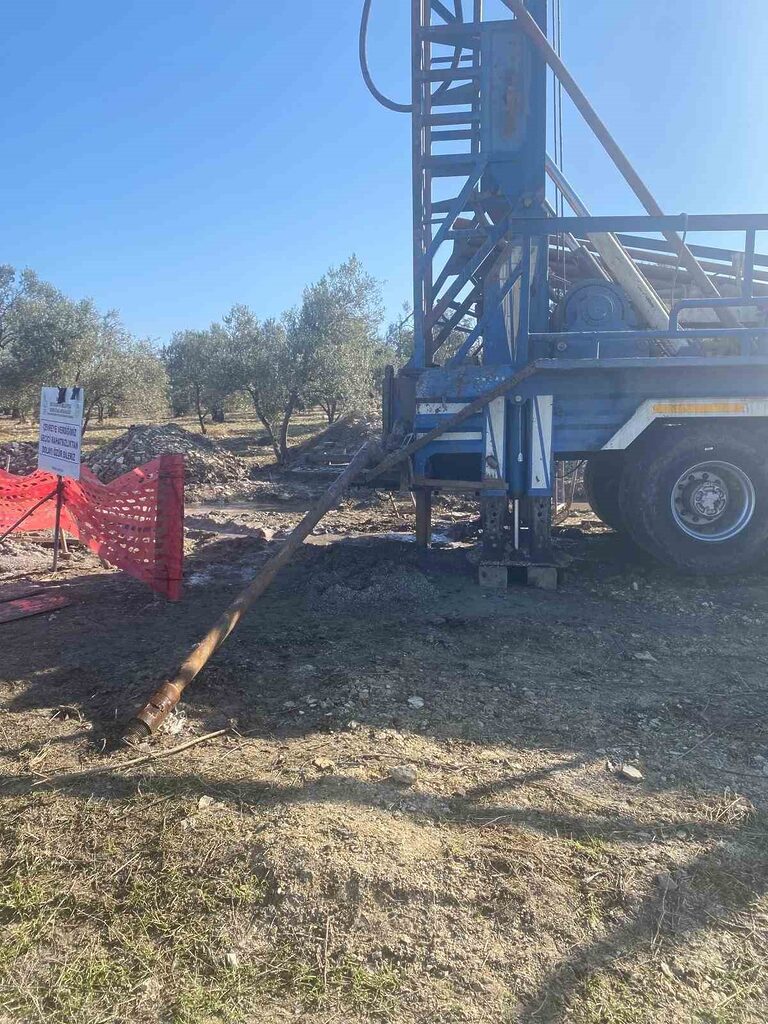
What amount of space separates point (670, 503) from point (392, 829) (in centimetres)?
449

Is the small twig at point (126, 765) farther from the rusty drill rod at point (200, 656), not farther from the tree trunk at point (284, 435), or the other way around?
the tree trunk at point (284, 435)

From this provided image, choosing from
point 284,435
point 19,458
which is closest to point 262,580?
point 19,458

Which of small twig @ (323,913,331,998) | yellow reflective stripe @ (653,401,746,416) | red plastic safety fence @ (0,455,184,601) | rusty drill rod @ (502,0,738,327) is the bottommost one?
small twig @ (323,913,331,998)

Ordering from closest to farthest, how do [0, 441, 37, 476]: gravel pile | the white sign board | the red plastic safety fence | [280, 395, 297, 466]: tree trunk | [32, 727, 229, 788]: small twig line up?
[32, 727, 229, 788]: small twig < the red plastic safety fence < the white sign board < [0, 441, 37, 476]: gravel pile < [280, 395, 297, 466]: tree trunk

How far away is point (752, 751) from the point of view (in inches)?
131

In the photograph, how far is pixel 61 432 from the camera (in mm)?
6730

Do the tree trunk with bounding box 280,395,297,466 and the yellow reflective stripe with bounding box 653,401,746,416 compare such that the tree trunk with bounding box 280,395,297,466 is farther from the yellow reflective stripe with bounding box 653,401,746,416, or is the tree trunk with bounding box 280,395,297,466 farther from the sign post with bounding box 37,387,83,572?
the yellow reflective stripe with bounding box 653,401,746,416

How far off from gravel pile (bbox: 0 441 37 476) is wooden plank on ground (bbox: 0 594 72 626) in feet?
39.8

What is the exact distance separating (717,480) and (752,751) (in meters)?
3.46

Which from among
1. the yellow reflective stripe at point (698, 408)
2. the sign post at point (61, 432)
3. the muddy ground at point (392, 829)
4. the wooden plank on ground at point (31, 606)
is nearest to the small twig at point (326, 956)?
the muddy ground at point (392, 829)

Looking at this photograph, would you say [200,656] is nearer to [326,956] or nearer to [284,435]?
[326,956]

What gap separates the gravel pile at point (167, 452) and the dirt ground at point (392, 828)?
11.8 metres

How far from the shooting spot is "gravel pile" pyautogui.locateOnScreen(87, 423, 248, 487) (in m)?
16.6

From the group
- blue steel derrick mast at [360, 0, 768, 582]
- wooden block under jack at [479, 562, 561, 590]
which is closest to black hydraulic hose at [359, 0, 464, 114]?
blue steel derrick mast at [360, 0, 768, 582]
